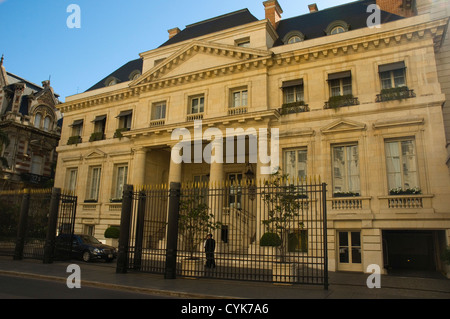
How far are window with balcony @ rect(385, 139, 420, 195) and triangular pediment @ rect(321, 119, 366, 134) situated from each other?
1.52m

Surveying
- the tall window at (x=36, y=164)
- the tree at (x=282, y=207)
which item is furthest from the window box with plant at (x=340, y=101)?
the tall window at (x=36, y=164)

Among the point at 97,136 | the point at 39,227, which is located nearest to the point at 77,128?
the point at 97,136

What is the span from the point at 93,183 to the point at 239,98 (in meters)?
13.3

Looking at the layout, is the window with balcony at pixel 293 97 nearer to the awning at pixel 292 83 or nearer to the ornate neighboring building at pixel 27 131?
the awning at pixel 292 83

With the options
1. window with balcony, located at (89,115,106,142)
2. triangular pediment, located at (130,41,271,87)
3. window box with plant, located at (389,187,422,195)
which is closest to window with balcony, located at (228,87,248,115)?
triangular pediment, located at (130,41,271,87)

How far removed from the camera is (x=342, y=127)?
1766 cm

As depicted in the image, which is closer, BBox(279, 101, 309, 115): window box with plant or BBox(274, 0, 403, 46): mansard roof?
BBox(279, 101, 309, 115): window box with plant

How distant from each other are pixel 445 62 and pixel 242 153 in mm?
12074

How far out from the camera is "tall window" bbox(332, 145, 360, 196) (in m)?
17.1

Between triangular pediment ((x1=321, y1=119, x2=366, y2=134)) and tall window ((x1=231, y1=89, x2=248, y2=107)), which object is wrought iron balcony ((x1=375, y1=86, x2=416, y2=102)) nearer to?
triangular pediment ((x1=321, y1=119, x2=366, y2=134))

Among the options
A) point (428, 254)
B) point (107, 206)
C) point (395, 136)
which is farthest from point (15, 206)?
point (428, 254)

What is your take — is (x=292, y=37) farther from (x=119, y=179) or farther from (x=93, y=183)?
(x=93, y=183)
